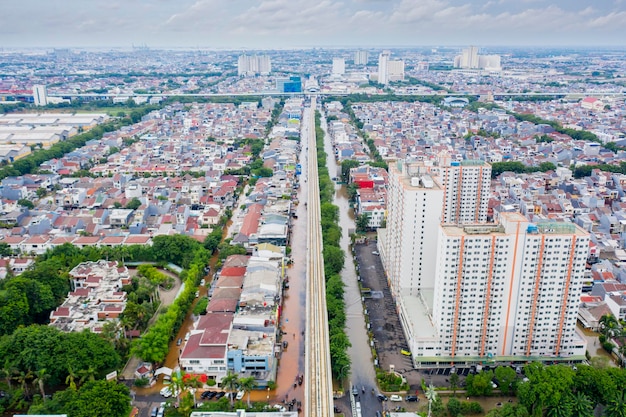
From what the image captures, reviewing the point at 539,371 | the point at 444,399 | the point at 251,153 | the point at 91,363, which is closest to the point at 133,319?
the point at 91,363

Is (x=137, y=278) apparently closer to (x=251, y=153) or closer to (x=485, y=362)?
(x=485, y=362)

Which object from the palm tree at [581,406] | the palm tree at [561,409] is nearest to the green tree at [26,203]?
the palm tree at [561,409]

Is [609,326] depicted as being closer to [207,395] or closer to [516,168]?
[207,395]

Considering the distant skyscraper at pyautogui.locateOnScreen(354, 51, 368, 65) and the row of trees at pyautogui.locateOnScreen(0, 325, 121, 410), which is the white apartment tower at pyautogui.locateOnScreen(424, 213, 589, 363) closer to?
the row of trees at pyautogui.locateOnScreen(0, 325, 121, 410)

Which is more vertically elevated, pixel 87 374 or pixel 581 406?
pixel 87 374

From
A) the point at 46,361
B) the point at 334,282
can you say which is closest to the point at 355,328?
the point at 334,282

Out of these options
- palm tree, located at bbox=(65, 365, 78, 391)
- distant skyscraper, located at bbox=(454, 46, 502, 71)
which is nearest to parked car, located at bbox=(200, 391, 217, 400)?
palm tree, located at bbox=(65, 365, 78, 391)
